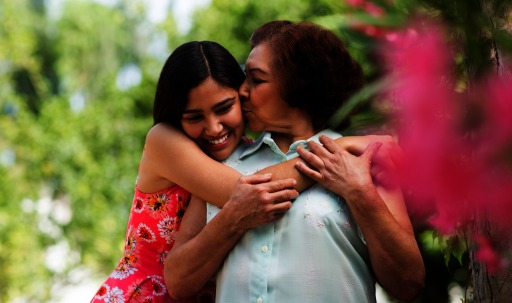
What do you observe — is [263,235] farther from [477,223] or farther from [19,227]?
[19,227]

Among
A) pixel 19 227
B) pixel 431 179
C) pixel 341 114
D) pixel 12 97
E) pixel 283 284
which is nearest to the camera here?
pixel 431 179

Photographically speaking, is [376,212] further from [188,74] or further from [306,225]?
[188,74]

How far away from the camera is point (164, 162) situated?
2.42 m

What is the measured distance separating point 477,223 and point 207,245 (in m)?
0.86

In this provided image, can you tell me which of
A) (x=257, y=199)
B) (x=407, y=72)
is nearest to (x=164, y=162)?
(x=257, y=199)

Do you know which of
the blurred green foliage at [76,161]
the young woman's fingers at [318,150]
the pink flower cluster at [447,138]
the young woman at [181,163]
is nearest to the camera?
the pink flower cluster at [447,138]

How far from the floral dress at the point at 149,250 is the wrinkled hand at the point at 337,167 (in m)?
0.53

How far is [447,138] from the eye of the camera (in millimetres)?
734

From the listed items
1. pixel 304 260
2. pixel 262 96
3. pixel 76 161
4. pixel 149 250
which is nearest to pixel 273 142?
pixel 262 96

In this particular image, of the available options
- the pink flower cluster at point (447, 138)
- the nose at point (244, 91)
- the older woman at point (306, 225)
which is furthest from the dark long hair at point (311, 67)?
the pink flower cluster at point (447, 138)

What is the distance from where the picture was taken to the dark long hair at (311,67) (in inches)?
90.4

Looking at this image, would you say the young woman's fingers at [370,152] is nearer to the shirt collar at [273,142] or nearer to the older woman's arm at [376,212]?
the older woman's arm at [376,212]

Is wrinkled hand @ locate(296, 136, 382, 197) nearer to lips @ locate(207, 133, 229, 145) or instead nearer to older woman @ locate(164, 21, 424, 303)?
older woman @ locate(164, 21, 424, 303)

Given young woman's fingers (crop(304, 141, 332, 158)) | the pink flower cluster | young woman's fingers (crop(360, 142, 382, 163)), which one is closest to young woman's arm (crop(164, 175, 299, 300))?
young woman's fingers (crop(304, 141, 332, 158))
